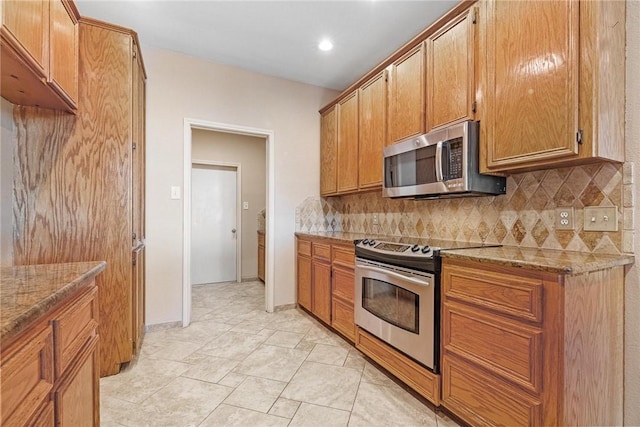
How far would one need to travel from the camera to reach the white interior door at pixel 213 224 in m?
4.79

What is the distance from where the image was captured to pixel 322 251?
303cm

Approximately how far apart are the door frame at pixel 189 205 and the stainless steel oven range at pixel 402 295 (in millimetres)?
1346

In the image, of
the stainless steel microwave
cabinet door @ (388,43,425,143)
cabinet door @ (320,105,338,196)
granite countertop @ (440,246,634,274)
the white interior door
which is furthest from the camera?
the white interior door

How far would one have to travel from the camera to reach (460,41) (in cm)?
193

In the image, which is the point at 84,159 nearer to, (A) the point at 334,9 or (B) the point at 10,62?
(B) the point at 10,62

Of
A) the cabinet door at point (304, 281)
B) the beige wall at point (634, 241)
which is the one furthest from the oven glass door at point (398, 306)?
the cabinet door at point (304, 281)

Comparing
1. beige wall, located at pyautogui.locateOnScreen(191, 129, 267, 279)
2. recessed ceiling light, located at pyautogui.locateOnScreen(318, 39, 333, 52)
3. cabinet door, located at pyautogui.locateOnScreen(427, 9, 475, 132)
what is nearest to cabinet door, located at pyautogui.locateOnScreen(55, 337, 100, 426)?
cabinet door, located at pyautogui.locateOnScreen(427, 9, 475, 132)

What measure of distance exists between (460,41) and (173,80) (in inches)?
102

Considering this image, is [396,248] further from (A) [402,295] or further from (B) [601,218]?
(B) [601,218]

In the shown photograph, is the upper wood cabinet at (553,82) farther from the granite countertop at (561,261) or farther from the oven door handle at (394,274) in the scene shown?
the oven door handle at (394,274)

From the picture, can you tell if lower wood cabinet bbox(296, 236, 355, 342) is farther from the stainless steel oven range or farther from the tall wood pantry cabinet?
the tall wood pantry cabinet

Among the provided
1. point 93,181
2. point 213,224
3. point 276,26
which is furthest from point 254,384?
point 213,224

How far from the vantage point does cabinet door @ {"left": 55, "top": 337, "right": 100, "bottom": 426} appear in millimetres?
915

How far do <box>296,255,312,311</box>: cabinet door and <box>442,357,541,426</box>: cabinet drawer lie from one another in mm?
1827
